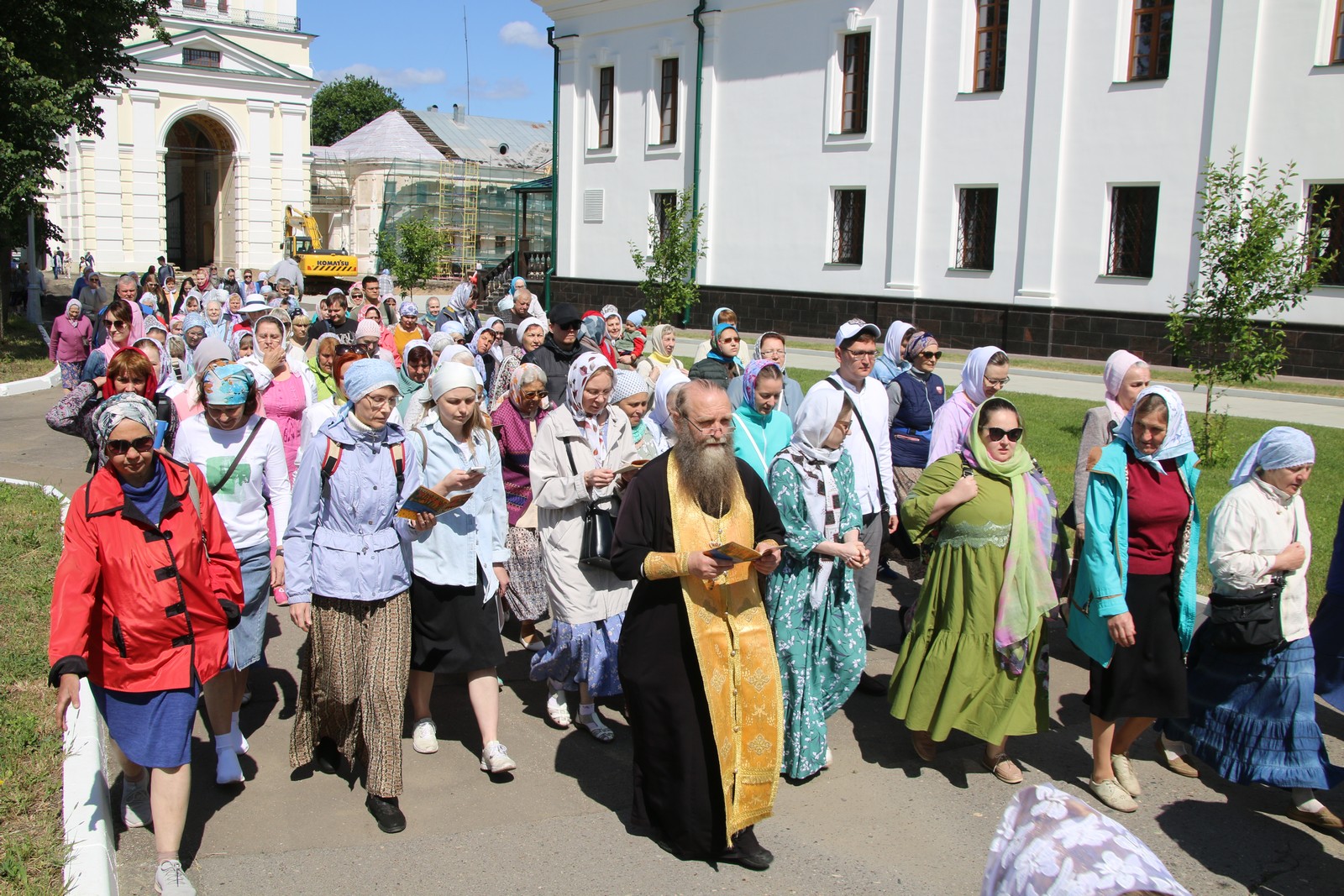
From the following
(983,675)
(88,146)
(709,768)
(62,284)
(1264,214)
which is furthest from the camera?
(88,146)

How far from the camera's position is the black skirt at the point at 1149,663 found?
4785mm

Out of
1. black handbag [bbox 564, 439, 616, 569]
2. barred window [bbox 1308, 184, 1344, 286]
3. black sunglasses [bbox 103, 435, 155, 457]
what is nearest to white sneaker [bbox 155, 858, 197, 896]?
black sunglasses [bbox 103, 435, 155, 457]

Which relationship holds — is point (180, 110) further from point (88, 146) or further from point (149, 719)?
point (149, 719)

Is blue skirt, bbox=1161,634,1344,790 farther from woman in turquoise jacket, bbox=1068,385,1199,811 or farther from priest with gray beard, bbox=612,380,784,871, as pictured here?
priest with gray beard, bbox=612,380,784,871

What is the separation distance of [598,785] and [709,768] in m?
0.91

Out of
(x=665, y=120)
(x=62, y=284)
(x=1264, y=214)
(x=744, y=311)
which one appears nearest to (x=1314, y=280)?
(x=1264, y=214)

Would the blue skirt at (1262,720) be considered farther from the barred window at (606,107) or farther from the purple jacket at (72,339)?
the barred window at (606,107)

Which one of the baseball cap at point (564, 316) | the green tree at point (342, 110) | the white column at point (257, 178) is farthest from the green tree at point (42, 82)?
the green tree at point (342, 110)

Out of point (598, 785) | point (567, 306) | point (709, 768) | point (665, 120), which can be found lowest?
point (598, 785)

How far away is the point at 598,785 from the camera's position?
16.3 ft

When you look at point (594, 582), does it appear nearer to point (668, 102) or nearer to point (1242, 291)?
point (1242, 291)

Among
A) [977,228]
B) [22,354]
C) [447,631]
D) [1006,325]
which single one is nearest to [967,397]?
[447,631]

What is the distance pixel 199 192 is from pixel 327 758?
57687 millimetres

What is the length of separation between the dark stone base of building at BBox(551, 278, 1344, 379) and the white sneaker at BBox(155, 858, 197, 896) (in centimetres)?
1790
